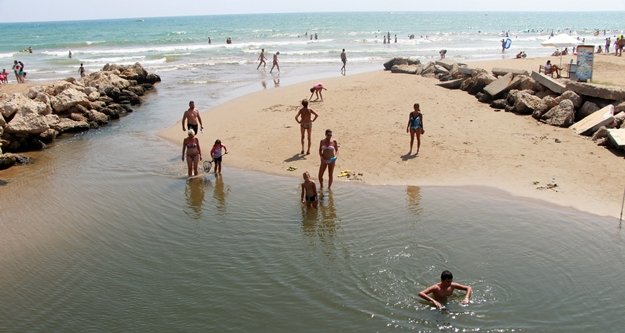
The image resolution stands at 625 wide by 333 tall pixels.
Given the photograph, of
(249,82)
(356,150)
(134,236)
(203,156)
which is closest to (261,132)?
(203,156)

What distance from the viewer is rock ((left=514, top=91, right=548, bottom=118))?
1852 centimetres

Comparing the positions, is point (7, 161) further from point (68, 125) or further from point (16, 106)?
point (68, 125)

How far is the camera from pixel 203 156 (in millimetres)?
16484

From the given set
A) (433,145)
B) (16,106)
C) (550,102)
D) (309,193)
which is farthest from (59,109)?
(550,102)

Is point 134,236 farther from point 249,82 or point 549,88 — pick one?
point 249,82

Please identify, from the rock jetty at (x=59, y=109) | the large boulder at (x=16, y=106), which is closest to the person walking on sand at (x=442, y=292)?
the rock jetty at (x=59, y=109)

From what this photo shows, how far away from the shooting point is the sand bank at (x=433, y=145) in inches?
516

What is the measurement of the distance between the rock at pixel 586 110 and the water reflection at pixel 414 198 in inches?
314

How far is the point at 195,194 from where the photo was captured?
1316 centimetres

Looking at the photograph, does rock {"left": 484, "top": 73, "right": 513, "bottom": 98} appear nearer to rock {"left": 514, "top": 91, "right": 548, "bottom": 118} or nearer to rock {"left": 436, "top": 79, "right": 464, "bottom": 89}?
rock {"left": 514, "top": 91, "right": 548, "bottom": 118}

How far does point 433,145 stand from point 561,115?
4.85 metres

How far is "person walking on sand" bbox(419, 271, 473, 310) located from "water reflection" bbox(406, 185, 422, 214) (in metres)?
3.61

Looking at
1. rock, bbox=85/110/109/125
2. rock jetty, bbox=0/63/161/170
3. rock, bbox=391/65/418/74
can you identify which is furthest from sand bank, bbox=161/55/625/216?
rock, bbox=391/65/418/74

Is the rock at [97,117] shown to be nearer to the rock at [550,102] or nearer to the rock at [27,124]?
the rock at [27,124]
